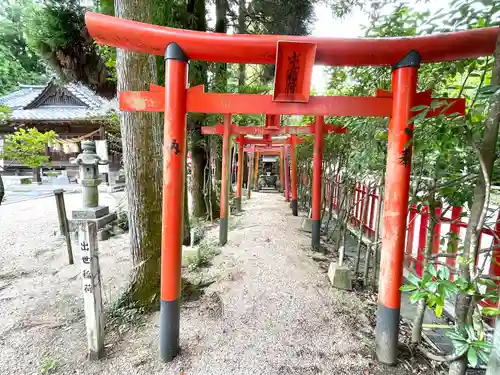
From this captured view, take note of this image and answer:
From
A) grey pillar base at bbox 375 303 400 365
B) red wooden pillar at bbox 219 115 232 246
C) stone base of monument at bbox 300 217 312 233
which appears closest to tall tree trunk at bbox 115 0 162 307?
grey pillar base at bbox 375 303 400 365

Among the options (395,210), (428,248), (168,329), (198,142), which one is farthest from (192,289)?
(198,142)

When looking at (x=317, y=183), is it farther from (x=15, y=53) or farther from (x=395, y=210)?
(x=15, y=53)

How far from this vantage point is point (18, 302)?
Answer: 3.74 meters

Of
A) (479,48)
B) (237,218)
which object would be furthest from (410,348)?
(237,218)

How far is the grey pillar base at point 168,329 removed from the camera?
235 centimetres

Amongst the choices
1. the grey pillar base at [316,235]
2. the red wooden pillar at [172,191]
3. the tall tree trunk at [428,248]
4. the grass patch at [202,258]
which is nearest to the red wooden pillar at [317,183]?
the grey pillar base at [316,235]

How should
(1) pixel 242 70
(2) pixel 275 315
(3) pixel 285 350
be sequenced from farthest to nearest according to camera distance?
(1) pixel 242 70 → (2) pixel 275 315 → (3) pixel 285 350

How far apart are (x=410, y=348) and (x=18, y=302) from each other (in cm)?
483

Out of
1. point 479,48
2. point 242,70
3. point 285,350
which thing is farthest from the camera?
point 242,70

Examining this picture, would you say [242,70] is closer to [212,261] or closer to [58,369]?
[212,261]

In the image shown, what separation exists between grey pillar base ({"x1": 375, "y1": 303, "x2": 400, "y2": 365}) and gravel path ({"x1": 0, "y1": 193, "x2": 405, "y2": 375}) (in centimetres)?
15

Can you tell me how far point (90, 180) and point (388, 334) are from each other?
4422mm

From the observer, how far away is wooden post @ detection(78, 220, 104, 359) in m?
2.28

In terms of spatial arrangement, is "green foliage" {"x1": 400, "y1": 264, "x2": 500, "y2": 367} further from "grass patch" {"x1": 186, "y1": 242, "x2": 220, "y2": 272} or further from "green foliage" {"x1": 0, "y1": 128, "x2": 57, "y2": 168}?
"green foliage" {"x1": 0, "y1": 128, "x2": 57, "y2": 168}
